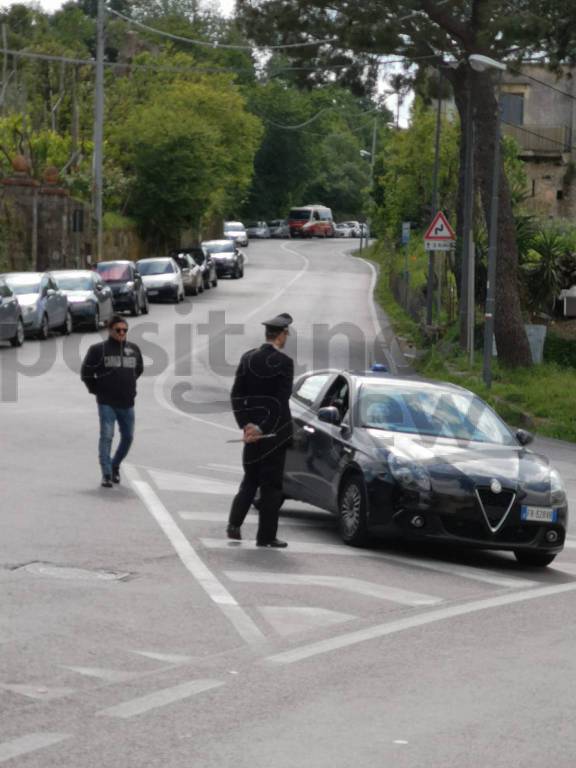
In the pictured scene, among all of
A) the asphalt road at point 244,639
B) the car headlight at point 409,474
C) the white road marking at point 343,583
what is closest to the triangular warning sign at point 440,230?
the asphalt road at point 244,639

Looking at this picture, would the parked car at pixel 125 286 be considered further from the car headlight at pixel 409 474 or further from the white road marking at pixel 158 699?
the white road marking at pixel 158 699

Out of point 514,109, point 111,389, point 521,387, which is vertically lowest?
point 521,387

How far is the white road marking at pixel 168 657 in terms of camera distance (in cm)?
893

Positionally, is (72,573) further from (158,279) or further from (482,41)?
(158,279)

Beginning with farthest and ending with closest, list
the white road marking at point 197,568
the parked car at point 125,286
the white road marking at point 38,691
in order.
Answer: the parked car at point 125,286 → the white road marking at point 197,568 → the white road marking at point 38,691

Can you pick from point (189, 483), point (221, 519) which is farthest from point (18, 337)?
point (221, 519)

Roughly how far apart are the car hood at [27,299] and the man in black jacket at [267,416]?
25.4 metres

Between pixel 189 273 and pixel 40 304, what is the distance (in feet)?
67.4

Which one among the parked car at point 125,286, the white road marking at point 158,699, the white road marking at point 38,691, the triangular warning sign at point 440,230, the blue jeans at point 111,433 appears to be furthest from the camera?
the parked car at point 125,286

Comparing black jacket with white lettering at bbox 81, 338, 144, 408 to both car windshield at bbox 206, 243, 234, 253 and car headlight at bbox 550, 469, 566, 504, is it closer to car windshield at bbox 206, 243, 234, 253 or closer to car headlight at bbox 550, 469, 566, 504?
car headlight at bbox 550, 469, 566, 504

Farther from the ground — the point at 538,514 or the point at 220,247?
the point at 220,247

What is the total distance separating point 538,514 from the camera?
43.8 ft

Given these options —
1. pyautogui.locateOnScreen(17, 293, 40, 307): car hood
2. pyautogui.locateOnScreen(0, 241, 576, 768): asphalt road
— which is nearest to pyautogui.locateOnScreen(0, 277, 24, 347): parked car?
pyautogui.locateOnScreen(17, 293, 40, 307): car hood

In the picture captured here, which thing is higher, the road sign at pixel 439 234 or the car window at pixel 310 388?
the road sign at pixel 439 234
